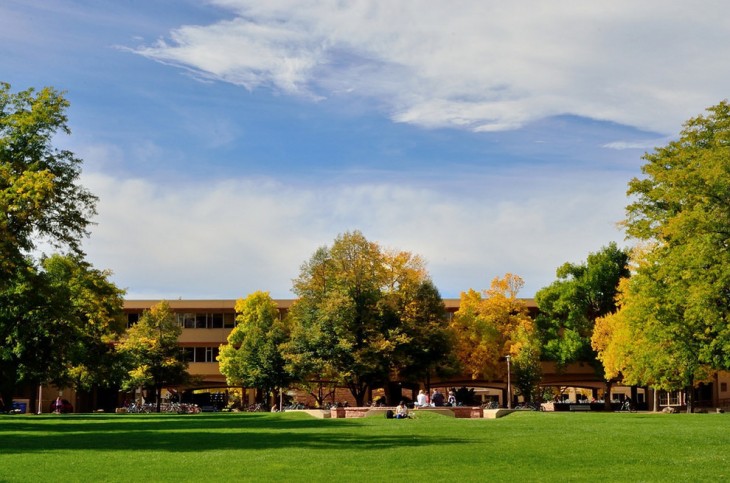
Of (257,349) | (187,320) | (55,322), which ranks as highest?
(187,320)

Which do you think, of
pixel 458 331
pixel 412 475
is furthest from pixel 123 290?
pixel 412 475

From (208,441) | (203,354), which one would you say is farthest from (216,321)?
(208,441)

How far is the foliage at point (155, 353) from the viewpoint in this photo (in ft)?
262

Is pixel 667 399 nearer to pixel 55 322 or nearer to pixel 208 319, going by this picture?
pixel 208 319

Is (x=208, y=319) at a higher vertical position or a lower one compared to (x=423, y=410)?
higher

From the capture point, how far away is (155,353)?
80.6m

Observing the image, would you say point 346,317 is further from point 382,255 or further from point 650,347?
point 650,347

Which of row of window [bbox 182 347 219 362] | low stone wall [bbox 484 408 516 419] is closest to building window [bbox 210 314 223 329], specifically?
row of window [bbox 182 347 219 362]

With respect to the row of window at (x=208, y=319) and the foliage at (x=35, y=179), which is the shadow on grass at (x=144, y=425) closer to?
the foliage at (x=35, y=179)

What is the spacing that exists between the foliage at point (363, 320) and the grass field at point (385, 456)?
1387 inches

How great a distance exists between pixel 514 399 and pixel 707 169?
53884 mm

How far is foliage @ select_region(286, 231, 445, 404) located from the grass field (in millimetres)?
35224

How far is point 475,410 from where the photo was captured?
5269 cm

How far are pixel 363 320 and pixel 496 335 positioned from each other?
20356 mm
